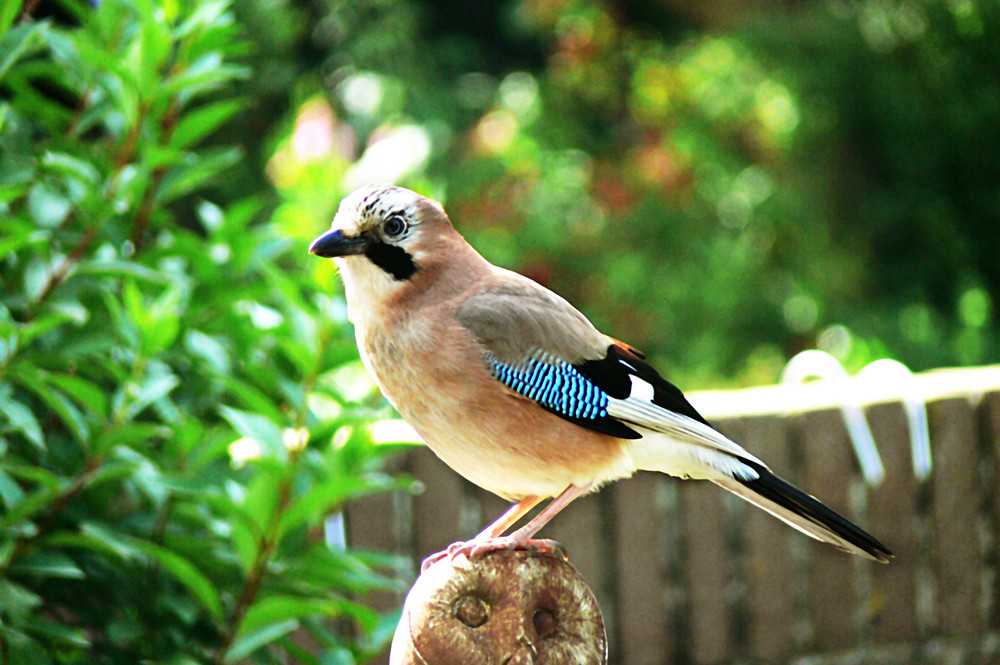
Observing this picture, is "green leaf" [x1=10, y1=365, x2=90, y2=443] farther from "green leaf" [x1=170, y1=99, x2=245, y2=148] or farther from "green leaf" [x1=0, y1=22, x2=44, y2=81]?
"green leaf" [x1=170, y1=99, x2=245, y2=148]

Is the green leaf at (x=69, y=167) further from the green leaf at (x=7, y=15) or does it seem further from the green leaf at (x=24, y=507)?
the green leaf at (x=24, y=507)

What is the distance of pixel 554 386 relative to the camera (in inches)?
73.0

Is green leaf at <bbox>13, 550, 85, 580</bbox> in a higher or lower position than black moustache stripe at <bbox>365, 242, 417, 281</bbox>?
lower

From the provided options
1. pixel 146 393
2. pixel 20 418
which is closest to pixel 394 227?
pixel 146 393

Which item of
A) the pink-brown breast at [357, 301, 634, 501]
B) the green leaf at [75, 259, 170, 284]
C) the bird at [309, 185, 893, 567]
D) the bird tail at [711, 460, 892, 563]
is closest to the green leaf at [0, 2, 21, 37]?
the green leaf at [75, 259, 170, 284]

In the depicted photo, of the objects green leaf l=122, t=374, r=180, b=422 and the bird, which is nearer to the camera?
the bird

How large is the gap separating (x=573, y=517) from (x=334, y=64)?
260 inches

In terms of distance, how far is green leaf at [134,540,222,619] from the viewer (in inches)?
81.5

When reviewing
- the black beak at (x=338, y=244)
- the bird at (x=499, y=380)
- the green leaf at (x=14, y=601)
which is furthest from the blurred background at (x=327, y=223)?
the black beak at (x=338, y=244)

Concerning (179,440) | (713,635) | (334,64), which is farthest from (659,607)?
(334,64)

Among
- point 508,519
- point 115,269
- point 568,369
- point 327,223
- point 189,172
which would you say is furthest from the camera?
point 327,223

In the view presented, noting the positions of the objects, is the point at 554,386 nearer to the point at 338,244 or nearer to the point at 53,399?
the point at 338,244

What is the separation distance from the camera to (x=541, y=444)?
6.04ft

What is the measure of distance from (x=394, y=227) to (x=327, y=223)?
440cm
